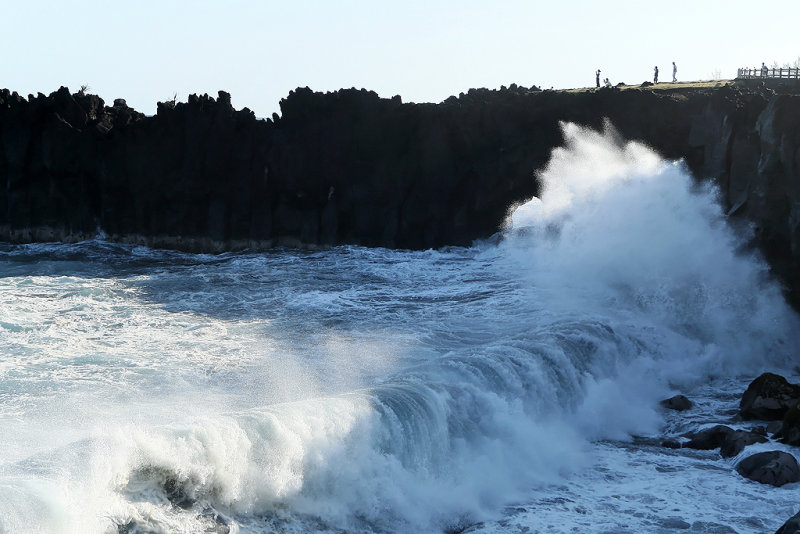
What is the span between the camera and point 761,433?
15.8m

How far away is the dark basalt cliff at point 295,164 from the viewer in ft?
118

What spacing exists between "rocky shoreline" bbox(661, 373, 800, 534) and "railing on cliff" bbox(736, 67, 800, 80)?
25198 mm

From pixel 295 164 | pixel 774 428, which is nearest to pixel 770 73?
pixel 295 164

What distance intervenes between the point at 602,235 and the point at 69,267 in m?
16.5

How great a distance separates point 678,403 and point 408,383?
5965 mm

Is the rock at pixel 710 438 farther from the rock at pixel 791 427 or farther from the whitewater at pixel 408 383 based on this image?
the rock at pixel 791 427

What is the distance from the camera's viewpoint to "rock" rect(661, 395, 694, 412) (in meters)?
18.2

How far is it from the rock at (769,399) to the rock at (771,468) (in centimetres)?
283

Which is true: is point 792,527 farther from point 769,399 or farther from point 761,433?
point 769,399

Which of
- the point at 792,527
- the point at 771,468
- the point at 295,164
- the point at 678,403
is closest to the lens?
the point at 792,527

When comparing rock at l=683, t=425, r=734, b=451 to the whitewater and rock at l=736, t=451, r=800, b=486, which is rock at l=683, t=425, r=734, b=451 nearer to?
the whitewater

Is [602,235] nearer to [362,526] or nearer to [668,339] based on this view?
[668,339]

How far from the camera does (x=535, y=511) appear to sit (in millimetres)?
12789

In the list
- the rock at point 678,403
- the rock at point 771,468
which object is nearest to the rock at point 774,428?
the rock at point 771,468
